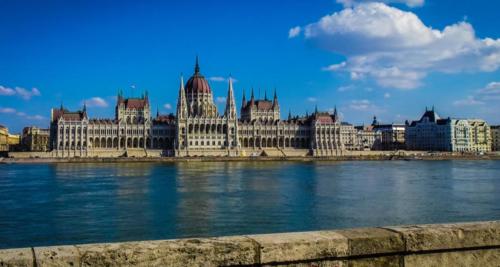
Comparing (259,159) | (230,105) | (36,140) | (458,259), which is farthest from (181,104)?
(458,259)

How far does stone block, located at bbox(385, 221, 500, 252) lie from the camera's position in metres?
4.87

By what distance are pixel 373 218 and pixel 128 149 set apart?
103 m

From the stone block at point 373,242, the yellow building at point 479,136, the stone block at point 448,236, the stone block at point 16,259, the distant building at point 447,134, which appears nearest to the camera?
the stone block at point 16,259

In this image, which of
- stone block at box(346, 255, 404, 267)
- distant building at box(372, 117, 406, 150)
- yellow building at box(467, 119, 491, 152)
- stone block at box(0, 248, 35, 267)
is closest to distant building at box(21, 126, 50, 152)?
distant building at box(372, 117, 406, 150)

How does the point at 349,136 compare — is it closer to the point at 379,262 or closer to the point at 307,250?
the point at 379,262

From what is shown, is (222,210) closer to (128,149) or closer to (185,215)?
(185,215)

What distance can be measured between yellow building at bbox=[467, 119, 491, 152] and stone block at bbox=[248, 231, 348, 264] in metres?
163

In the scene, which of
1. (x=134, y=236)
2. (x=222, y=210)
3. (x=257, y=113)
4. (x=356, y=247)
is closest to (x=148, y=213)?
(x=222, y=210)

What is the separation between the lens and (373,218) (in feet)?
85.8

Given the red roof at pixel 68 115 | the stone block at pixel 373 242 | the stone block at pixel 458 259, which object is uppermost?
the red roof at pixel 68 115

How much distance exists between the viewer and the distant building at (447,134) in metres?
153

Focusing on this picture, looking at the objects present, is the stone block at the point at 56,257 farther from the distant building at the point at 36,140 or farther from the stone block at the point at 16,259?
the distant building at the point at 36,140

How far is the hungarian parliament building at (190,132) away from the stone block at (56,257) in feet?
386

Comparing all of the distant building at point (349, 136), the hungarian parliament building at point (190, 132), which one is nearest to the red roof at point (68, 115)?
the hungarian parliament building at point (190, 132)
